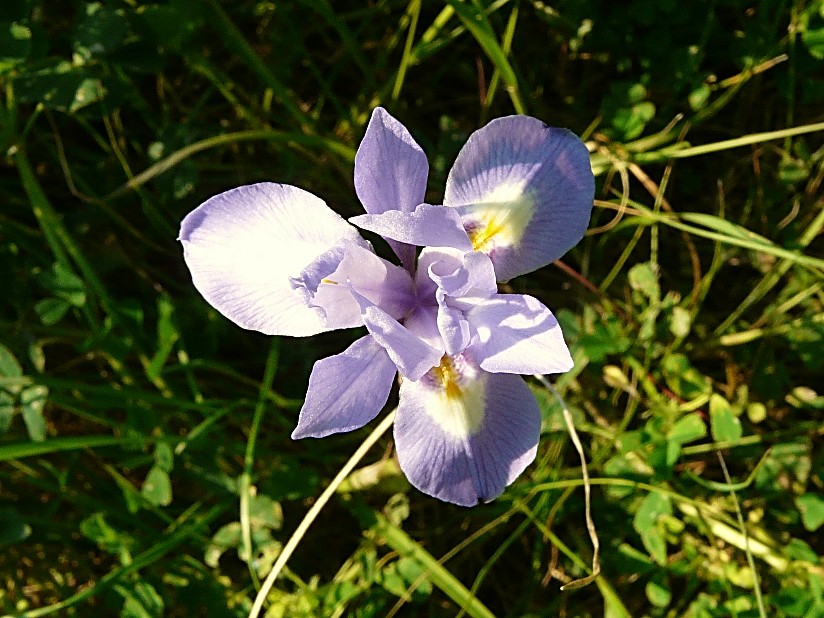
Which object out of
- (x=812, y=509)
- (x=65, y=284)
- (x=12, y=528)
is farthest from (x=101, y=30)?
(x=812, y=509)

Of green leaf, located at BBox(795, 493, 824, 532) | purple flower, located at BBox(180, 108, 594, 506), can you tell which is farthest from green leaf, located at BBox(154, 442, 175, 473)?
green leaf, located at BBox(795, 493, 824, 532)

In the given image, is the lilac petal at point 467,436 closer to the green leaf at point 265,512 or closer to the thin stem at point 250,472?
the thin stem at point 250,472

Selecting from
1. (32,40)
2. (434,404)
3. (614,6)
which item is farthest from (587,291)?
(32,40)

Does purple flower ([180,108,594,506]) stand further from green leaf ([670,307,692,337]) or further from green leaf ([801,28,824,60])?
green leaf ([801,28,824,60])

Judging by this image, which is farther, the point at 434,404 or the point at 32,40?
the point at 32,40

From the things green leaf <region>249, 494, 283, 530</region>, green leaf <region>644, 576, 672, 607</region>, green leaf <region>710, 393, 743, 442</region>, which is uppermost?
green leaf <region>710, 393, 743, 442</region>

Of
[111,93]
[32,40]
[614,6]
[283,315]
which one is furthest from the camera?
[614,6]

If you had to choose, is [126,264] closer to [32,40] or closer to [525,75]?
[32,40]
